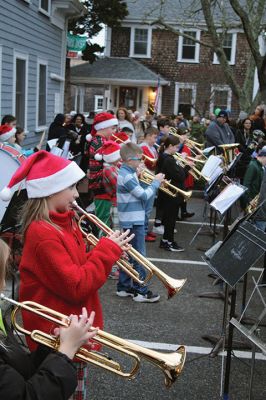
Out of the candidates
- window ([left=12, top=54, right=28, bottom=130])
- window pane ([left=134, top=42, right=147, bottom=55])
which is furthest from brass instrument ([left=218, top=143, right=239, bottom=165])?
window pane ([left=134, top=42, right=147, bottom=55])

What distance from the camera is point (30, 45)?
1332cm

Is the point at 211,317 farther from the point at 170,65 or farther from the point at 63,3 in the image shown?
the point at 170,65

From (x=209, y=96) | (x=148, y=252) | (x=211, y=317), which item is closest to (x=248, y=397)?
(x=211, y=317)

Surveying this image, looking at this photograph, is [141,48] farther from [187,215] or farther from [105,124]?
[105,124]

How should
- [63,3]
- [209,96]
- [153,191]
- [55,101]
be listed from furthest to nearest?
[209,96]
[55,101]
[63,3]
[153,191]

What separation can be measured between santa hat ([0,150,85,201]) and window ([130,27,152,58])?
2920 cm

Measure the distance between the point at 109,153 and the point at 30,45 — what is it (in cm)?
774

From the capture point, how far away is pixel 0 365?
1.97m

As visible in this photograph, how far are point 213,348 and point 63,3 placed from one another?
1308 centimetres

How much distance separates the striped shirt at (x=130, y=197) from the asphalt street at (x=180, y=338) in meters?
0.92

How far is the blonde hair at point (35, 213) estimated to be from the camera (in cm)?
289

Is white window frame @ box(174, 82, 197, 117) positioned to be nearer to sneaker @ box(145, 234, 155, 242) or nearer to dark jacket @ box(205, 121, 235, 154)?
dark jacket @ box(205, 121, 235, 154)

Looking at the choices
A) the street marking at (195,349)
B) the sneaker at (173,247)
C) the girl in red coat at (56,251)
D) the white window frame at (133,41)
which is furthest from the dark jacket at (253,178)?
the white window frame at (133,41)

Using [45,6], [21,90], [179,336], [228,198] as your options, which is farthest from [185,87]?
[179,336]
